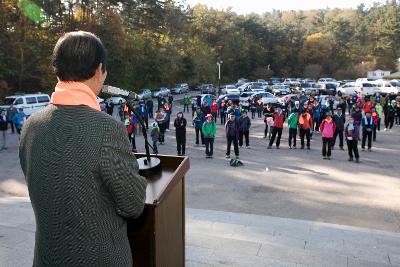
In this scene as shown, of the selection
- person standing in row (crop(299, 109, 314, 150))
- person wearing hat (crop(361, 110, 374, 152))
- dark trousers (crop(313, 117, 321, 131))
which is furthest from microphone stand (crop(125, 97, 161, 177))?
dark trousers (crop(313, 117, 321, 131))

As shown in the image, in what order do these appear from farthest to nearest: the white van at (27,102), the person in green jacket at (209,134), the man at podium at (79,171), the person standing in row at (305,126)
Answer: the white van at (27,102)
the person standing in row at (305,126)
the person in green jacket at (209,134)
the man at podium at (79,171)

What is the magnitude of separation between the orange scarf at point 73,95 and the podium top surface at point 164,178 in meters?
0.61

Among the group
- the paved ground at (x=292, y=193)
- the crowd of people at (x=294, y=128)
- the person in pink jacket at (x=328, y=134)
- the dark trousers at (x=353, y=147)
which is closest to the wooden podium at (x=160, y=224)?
the paved ground at (x=292, y=193)

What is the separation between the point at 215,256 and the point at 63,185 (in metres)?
3.00

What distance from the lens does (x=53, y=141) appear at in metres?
1.56

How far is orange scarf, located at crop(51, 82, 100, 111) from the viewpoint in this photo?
1601 mm

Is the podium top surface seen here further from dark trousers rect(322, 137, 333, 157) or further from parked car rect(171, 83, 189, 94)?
parked car rect(171, 83, 189, 94)

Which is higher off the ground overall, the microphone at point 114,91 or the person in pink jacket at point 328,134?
the microphone at point 114,91

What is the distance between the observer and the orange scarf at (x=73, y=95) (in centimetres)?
160

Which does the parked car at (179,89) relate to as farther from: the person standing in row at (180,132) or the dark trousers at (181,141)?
the dark trousers at (181,141)

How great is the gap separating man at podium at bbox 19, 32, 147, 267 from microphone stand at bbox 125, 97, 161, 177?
707mm

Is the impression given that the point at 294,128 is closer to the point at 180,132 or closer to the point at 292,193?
the point at 180,132

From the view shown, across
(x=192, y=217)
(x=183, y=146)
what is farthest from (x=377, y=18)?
(x=192, y=217)

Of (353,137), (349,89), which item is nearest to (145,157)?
(353,137)
